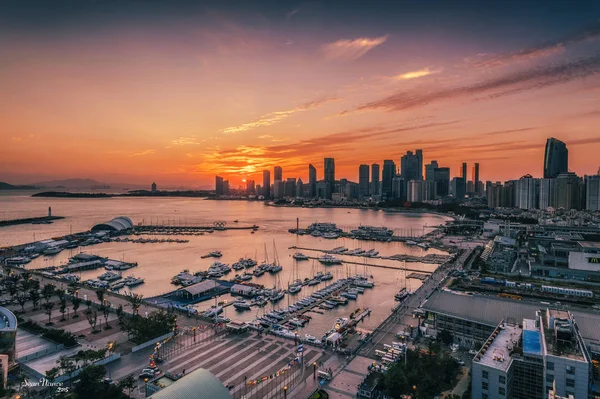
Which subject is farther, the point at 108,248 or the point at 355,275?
the point at 108,248

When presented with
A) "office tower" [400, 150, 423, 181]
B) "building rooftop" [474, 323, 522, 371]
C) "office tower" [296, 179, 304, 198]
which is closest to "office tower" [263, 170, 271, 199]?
"office tower" [296, 179, 304, 198]

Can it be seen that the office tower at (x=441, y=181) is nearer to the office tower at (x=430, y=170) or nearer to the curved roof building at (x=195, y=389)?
the office tower at (x=430, y=170)

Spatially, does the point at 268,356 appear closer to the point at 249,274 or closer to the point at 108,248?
the point at 249,274

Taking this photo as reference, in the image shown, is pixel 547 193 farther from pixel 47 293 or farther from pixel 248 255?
pixel 47 293

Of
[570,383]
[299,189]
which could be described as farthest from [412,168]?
[570,383]

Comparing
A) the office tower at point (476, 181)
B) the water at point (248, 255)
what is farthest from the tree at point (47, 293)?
the office tower at point (476, 181)

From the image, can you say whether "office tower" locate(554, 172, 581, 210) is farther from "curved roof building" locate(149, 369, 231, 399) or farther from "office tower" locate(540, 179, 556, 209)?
"curved roof building" locate(149, 369, 231, 399)

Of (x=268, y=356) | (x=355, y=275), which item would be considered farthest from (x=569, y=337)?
(x=355, y=275)
